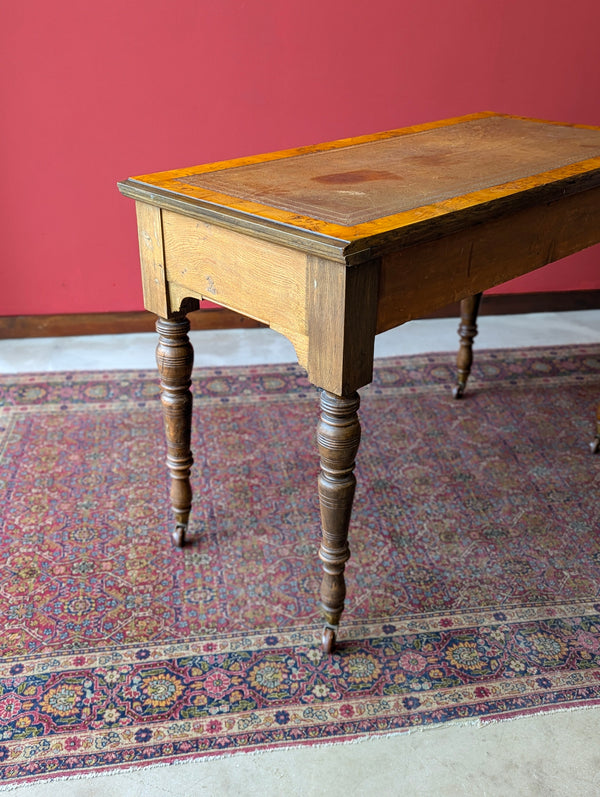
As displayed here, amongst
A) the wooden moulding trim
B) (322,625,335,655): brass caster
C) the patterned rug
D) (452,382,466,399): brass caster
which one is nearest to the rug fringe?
the patterned rug

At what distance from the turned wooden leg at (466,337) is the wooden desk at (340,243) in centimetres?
84

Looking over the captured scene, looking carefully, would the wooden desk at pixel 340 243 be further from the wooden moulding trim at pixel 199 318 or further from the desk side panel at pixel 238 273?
the wooden moulding trim at pixel 199 318

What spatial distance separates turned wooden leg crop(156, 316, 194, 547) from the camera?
7.09ft

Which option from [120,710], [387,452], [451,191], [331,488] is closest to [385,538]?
[387,452]

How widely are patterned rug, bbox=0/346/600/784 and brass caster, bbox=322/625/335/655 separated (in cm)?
3

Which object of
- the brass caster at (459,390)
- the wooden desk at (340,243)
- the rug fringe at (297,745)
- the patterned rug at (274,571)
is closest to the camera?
the wooden desk at (340,243)

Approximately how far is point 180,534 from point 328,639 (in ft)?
1.99

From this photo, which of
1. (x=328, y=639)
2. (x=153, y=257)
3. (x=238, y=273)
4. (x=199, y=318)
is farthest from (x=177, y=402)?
(x=199, y=318)

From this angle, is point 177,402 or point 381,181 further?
point 177,402

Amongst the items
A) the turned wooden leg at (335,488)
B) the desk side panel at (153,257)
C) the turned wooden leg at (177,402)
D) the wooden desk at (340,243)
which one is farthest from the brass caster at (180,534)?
the desk side panel at (153,257)

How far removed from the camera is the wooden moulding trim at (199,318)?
3.88 m

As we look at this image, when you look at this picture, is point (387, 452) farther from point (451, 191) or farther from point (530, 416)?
point (451, 191)

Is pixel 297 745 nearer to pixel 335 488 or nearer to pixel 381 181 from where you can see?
pixel 335 488

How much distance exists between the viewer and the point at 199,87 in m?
3.59
